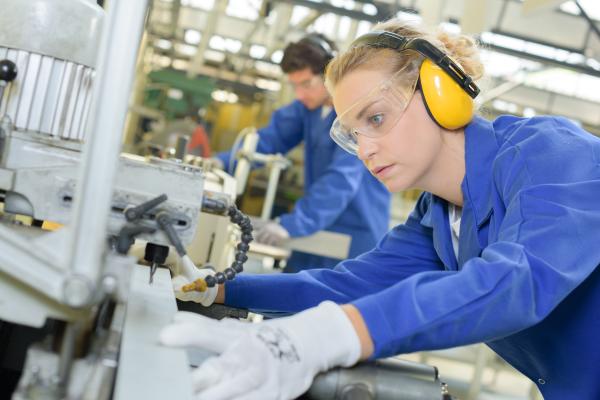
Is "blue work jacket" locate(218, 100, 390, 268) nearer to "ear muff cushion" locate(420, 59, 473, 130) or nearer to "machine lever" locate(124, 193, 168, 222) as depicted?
"ear muff cushion" locate(420, 59, 473, 130)

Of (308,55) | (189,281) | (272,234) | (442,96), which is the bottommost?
(272,234)

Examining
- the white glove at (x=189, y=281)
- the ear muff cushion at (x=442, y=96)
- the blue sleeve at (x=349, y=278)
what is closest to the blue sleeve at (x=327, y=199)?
the blue sleeve at (x=349, y=278)

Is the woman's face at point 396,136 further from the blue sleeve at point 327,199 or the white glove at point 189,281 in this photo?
the blue sleeve at point 327,199

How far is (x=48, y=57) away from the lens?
Answer: 40.6 inches

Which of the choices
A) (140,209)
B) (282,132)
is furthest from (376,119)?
(282,132)

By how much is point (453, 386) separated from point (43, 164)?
4214mm

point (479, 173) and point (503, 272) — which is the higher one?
point (479, 173)

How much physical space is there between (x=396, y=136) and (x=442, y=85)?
0.12 m

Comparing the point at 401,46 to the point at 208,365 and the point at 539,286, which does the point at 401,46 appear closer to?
the point at 539,286

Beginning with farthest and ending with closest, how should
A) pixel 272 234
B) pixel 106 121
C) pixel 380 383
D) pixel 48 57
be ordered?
1. pixel 272 234
2. pixel 48 57
3. pixel 380 383
4. pixel 106 121

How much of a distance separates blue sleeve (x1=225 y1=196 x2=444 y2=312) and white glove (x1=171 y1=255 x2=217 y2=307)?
6cm

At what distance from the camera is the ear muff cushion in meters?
1.25

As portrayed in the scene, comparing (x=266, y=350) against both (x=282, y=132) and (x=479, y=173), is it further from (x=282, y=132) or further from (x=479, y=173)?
(x=282, y=132)

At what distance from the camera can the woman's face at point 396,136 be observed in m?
1.29
